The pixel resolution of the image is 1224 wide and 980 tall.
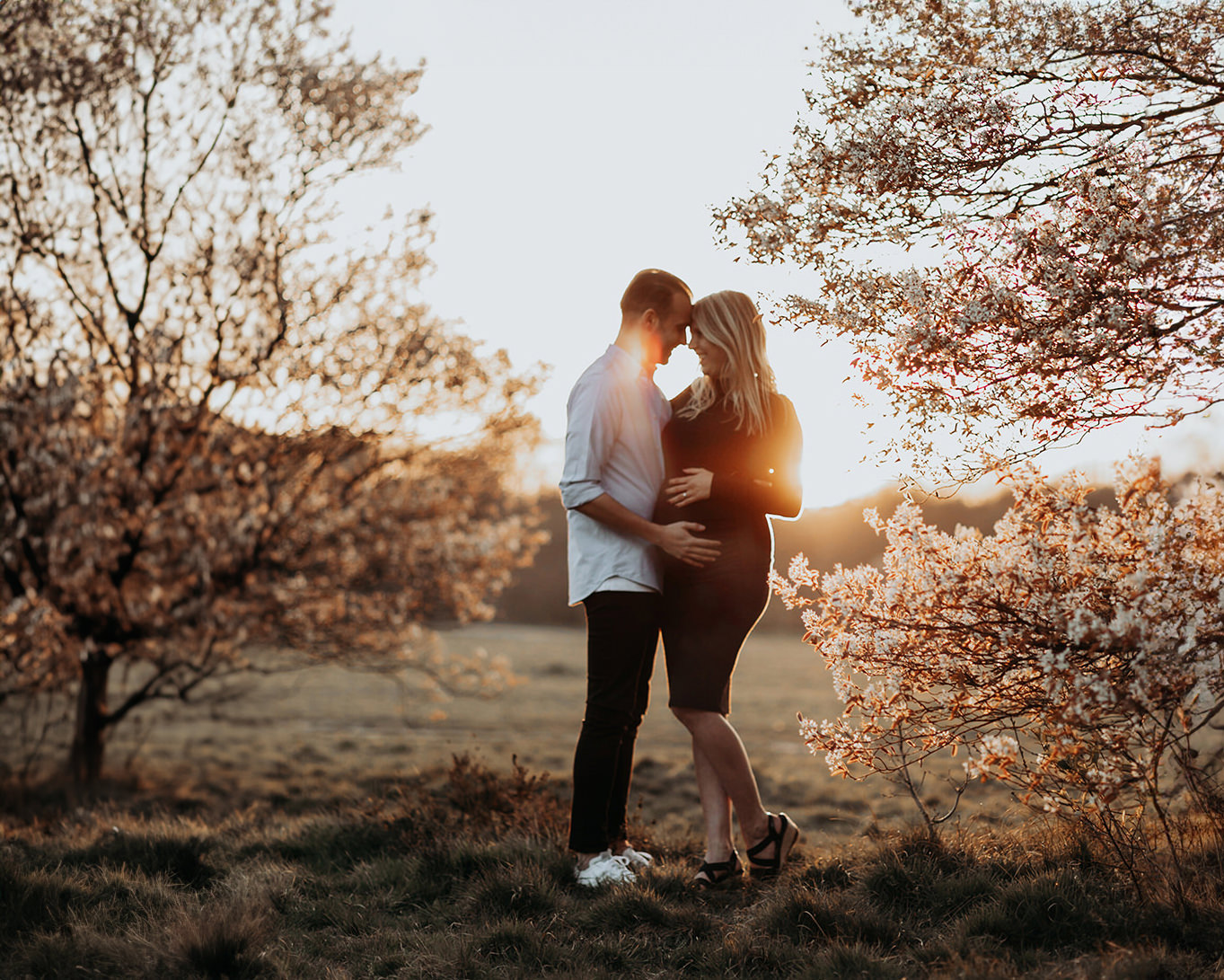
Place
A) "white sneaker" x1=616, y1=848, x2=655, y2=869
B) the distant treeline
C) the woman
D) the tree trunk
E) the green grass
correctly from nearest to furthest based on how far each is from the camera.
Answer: the green grass, the woman, "white sneaker" x1=616, y1=848, x2=655, y2=869, the tree trunk, the distant treeline

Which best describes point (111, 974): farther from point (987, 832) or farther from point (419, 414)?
point (419, 414)

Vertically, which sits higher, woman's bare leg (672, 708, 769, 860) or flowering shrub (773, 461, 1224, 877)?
flowering shrub (773, 461, 1224, 877)

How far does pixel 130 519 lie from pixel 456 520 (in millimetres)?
3087

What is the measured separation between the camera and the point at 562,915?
3729mm

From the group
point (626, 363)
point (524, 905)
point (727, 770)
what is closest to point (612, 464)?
point (626, 363)

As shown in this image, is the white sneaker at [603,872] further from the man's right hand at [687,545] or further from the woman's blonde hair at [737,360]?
the woman's blonde hair at [737,360]

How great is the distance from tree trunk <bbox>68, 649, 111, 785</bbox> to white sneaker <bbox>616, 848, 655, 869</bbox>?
7066 mm

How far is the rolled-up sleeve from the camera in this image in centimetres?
419

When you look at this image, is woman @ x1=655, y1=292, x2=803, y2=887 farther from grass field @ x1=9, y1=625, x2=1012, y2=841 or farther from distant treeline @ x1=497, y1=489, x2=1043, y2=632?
distant treeline @ x1=497, y1=489, x2=1043, y2=632

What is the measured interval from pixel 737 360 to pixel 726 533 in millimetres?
751

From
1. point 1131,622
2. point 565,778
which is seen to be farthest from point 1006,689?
point 565,778

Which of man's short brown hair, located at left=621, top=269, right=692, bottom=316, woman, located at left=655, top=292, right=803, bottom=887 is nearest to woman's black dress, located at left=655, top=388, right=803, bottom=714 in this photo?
woman, located at left=655, top=292, right=803, bottom=887

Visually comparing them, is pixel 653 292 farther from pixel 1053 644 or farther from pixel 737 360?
pixel 1053 644

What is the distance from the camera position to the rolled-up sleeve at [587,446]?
13.8 feet
